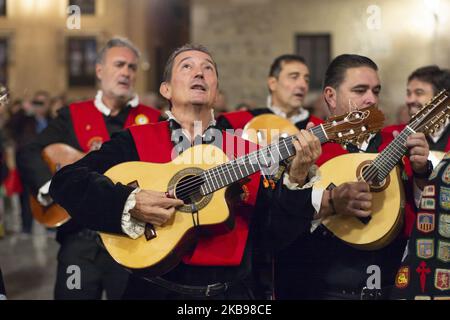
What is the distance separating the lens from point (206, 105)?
11.7ft

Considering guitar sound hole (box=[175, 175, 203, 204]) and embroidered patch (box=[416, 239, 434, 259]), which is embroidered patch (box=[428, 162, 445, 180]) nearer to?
embroidered patch (box=[416, 239, 434, 259])

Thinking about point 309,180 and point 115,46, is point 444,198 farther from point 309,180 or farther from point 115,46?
point 115,46

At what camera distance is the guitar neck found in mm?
3207

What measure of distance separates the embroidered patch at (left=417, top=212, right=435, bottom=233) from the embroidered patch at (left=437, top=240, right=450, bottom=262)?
0.08 m

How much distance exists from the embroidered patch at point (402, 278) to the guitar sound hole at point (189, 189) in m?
1.00

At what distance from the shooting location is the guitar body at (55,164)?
4.78m

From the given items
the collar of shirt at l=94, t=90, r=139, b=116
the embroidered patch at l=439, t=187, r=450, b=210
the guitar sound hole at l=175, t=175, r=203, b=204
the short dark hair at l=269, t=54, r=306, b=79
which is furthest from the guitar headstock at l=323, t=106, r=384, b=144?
the short dark hair at l=269, t=54, r=306, b=79

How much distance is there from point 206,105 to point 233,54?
48.4ft

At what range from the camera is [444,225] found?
11.5 feet

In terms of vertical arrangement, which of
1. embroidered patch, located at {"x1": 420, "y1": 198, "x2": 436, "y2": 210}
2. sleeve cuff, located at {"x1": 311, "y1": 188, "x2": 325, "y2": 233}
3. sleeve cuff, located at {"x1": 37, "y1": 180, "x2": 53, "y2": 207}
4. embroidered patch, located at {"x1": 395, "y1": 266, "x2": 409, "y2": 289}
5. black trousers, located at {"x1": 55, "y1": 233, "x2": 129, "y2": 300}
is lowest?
black trousers, located at {"x1": 55, "y1": 233, "x2": 129, "y2": 300}

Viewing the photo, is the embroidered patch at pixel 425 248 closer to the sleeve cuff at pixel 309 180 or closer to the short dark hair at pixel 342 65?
the sleeve cuff at pixel 309 180

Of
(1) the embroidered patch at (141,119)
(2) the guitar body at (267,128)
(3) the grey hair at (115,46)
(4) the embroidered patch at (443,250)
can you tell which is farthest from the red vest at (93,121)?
(4) the embroidered patch at (443,250)
